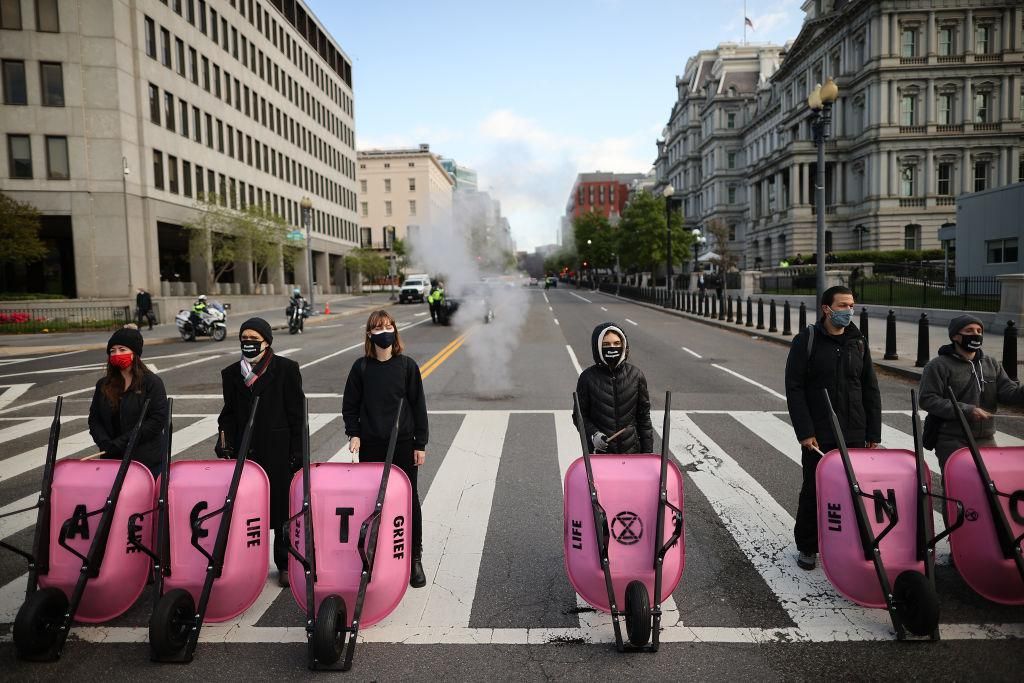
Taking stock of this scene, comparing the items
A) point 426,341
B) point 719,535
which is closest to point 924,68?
point 426,341

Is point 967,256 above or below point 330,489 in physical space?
above

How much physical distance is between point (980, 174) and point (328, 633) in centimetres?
6943

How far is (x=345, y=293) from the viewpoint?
72438mm

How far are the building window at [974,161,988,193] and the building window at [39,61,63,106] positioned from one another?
65.8m

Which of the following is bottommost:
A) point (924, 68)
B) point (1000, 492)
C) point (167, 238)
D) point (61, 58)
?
point (1000, 492)

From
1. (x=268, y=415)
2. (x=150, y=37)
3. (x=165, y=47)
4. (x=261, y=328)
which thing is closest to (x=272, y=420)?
(x=268, y=415)

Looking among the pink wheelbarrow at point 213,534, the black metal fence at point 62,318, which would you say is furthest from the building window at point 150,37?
the pink wheelbarrow at point 213,534

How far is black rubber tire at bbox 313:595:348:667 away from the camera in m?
3.88

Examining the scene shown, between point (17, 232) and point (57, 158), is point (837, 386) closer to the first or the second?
point (17, 232)

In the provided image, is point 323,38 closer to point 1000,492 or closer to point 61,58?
point 61,58

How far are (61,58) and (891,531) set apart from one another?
41.5 metres

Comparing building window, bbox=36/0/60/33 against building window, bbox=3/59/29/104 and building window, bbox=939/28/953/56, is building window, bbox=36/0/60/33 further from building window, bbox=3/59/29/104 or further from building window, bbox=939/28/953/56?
building window, bbox=939/28/953/56

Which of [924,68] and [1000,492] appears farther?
[924,68]

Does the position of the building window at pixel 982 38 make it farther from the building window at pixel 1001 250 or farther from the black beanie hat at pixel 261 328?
the black beanie hat at pixel 261 328
